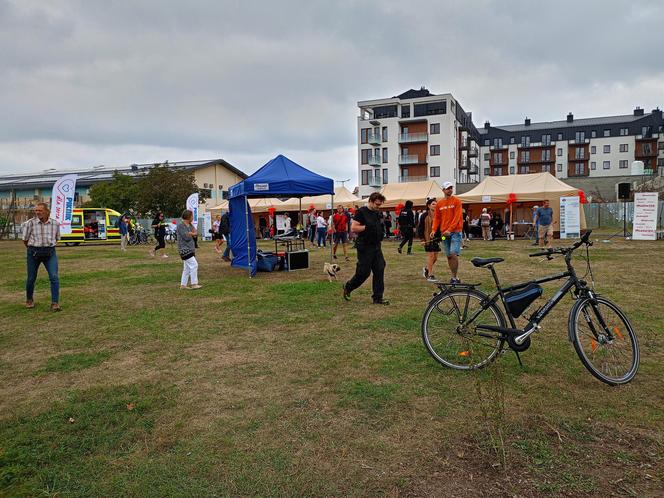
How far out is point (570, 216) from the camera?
23031mm

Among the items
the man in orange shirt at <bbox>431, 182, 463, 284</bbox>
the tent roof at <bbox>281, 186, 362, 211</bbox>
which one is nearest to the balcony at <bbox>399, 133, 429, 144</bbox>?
the tent roof at <bbox>281, 186, 362, 211</bbox>

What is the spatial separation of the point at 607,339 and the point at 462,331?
1179mm

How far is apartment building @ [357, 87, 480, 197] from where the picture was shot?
65875mm

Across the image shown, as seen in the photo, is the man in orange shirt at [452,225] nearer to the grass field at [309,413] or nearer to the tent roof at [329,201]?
the grass field at [309,413]

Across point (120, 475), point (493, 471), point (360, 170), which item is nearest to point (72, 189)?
point (120, 475)

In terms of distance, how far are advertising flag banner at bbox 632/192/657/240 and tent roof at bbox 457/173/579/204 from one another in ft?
11.3

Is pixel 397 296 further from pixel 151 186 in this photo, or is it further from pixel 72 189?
pixel 151 186

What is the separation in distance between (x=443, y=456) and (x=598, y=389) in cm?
175

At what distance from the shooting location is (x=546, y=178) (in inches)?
1018

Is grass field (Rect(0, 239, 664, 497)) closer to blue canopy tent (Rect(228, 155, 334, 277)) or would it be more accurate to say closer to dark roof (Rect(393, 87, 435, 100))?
blue canopy tent (Rect(228, 155, 334, 277))

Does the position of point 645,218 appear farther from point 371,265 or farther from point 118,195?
point 118,195

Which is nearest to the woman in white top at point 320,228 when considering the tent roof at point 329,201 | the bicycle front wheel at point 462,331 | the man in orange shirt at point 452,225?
the tent roof at point 329,201

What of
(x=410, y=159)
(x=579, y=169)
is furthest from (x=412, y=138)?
(x=579, y=169)

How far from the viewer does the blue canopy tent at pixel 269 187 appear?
11.0 meters
